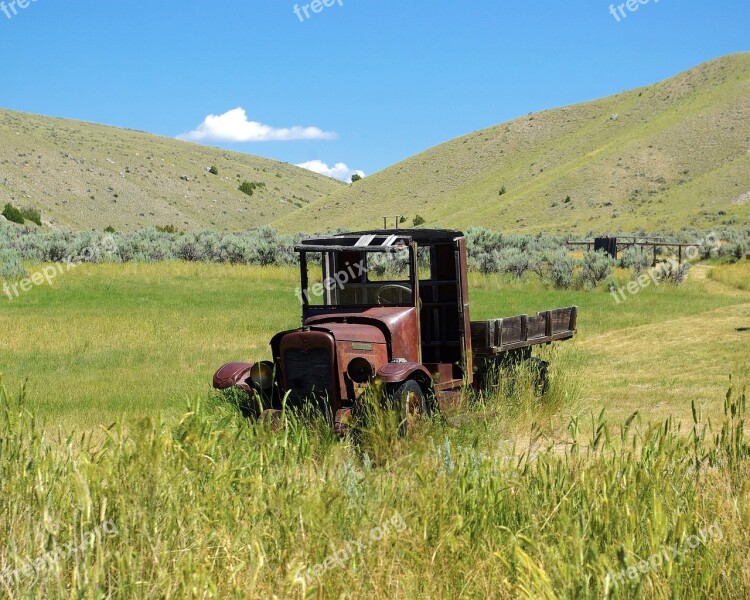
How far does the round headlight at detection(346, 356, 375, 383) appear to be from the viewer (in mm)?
9000

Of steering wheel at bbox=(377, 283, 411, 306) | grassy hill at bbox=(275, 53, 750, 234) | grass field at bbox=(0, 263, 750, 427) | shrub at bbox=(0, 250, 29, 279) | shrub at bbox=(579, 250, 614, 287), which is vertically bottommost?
grass field at bbox=(0, 263, 750, 427)

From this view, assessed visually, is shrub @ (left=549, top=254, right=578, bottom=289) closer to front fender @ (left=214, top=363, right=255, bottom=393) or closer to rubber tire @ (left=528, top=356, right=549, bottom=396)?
rubber tire @ (left=528, top=356, right=549, bottom=396)

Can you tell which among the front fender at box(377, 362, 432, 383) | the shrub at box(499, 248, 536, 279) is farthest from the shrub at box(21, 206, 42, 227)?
the front fender at box(377, 362, 432, 383)

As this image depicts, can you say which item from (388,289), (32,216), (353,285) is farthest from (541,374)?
(32,216)

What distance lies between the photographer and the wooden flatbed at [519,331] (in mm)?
10703

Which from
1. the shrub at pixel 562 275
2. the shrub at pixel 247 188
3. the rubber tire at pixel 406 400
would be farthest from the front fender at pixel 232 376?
the shrub at pixel 247 188

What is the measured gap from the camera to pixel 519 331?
11461mm

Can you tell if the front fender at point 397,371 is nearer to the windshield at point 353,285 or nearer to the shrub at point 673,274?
the windshield at point 353,285

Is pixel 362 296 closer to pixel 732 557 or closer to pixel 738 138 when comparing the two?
pixel 732 557

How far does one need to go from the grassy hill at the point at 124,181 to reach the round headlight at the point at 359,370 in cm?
7811

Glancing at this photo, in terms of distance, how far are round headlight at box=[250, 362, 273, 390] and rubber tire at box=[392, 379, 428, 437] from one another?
1.59 metres

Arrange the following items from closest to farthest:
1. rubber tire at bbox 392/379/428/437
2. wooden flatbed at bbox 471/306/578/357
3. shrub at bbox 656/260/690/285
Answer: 1. rubber tire at bbox 392/379/428/437
2. wooden flatbed at bbox 471/306/578/357
3. shrub at bbox 656/260/690/285

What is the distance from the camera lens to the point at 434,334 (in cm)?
1079

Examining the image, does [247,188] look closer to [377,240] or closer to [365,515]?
[377,240]
